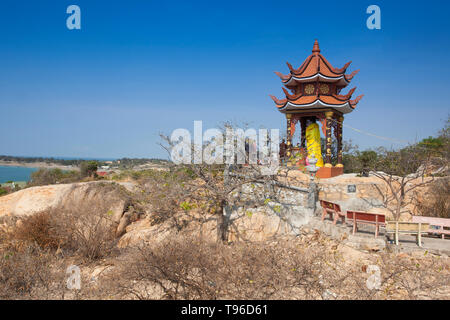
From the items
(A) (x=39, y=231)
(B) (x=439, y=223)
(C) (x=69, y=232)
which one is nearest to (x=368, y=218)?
(B) (x=439, y=223)

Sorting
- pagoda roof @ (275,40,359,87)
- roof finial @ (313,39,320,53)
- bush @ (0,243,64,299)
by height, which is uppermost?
roof finial @ (313,39,320,53)

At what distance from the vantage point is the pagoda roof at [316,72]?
1497 cm

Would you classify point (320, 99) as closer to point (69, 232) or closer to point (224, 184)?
point (224, 184)

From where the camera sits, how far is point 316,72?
14.9 metres

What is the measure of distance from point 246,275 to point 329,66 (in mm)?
13508

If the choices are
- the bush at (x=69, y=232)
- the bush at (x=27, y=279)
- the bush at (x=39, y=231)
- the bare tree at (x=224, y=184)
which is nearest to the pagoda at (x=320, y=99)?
the bare tree at (x=224, y=184)

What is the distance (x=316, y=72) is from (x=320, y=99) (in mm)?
1587

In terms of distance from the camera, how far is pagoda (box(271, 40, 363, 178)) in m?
14.6

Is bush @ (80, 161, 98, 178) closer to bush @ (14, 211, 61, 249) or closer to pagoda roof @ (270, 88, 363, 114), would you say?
bush @ (14, 211, 61, 249)

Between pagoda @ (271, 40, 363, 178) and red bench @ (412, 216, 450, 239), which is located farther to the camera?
pagoda @ (271, 40, 363, 178)

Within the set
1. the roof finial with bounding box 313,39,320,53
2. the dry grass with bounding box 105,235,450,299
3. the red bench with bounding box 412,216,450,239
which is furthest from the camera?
the roof finial with bounding box 313,39,320,53

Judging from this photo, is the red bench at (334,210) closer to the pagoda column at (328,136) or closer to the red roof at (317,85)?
the pagoda column at (328,136)

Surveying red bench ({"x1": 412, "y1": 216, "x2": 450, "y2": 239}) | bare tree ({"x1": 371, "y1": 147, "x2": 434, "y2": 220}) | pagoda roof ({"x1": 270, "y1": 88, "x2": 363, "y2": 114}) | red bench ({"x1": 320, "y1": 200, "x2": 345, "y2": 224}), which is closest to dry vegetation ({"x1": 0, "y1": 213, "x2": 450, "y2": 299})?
red bench ({"x1": 412, "y1": 216, "x2": 450, "y2": 239})
